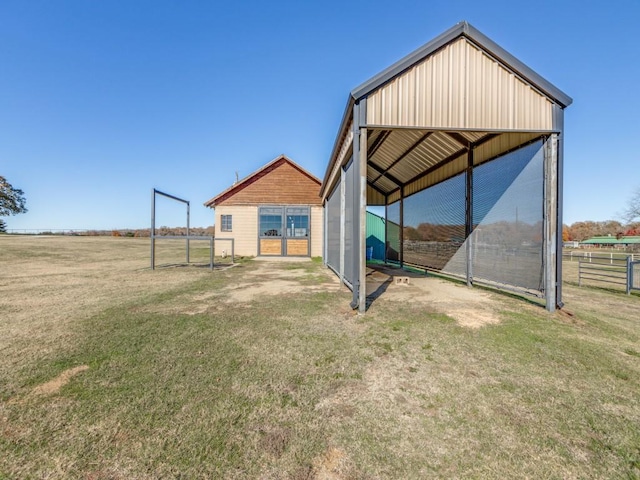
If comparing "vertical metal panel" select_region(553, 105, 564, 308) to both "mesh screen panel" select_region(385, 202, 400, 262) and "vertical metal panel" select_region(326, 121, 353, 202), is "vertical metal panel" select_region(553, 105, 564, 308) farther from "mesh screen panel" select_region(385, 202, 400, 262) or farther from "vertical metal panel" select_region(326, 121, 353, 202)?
"mesh screen panel" select_region(385, 202, 400, 262)

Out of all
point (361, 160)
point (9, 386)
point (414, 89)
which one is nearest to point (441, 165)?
point (414, 89)

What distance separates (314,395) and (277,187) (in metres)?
16.0

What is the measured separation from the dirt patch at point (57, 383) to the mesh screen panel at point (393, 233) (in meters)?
12.9

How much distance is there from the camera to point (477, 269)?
26.6ft

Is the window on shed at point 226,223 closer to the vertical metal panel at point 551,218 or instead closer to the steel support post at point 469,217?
the steel support post at point 469,217

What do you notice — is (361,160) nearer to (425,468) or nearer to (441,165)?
(425,468)

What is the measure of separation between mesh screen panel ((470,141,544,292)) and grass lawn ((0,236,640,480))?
1.76 meters

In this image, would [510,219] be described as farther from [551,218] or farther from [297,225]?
[297,225]

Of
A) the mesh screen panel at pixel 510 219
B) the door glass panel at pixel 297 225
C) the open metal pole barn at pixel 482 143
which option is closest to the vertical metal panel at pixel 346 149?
the open metal pole barn at pixel 482 143

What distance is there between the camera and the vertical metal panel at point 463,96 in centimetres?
541

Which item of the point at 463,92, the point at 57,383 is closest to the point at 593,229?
the point at 463,92

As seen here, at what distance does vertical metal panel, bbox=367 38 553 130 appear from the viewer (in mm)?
5410

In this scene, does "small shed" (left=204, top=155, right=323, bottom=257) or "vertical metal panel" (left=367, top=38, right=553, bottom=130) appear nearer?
"vertical metal panel" (left=367, top=38, right=553, bottom=130)

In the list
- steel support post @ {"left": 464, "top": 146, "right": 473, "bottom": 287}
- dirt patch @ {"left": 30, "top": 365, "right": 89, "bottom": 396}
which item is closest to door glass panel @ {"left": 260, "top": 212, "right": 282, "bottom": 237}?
steel support post @ {"left": 464, "top": 146, "right": 473, "bottom": 287}
